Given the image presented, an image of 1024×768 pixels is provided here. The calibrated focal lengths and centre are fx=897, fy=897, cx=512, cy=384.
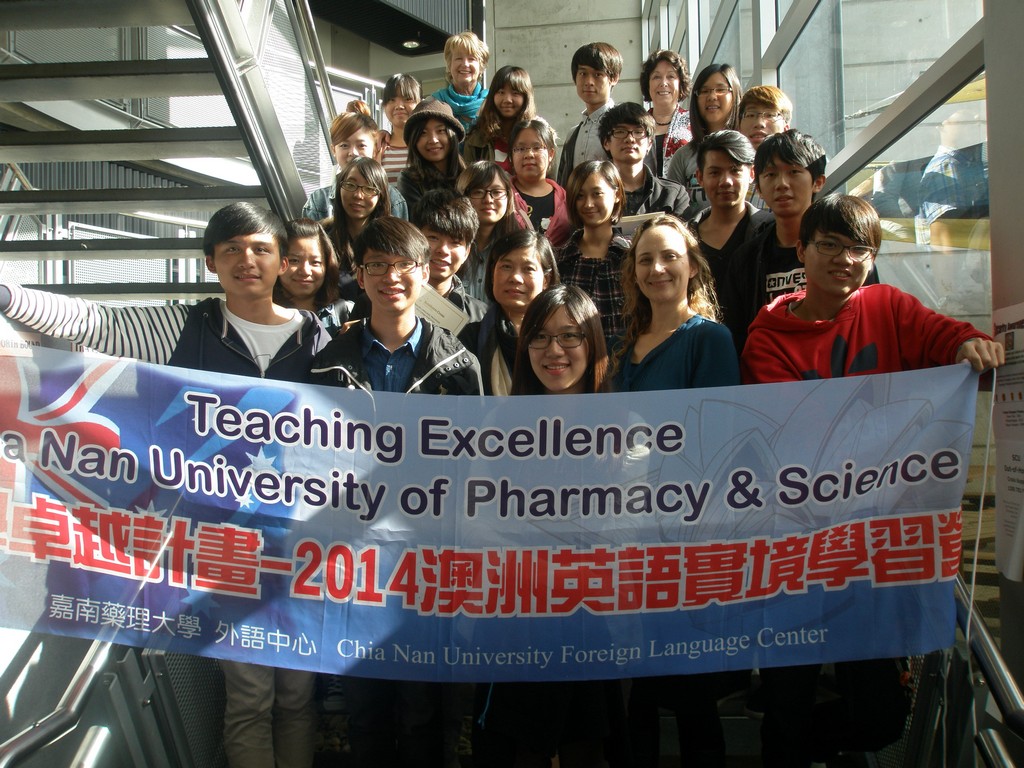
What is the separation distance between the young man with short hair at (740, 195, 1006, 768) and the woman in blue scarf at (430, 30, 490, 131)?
3.68 meters

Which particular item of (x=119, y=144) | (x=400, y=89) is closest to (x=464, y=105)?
(x=400, y=89)

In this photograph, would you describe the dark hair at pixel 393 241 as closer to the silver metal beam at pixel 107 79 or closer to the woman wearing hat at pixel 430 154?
the woman wearing hat at pixel 430 154

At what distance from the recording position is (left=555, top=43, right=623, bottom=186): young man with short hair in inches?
223

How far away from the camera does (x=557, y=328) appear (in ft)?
9.53

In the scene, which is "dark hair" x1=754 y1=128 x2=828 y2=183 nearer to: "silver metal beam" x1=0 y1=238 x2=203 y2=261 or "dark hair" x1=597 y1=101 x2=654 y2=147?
"dark hair" x1=597 y1=101 x2=654 y2=147

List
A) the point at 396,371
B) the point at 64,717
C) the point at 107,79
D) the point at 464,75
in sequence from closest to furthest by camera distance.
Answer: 1. the point at 64,717
2. the point at 396,371
3. the point at 107,79
4. the point at 464,75

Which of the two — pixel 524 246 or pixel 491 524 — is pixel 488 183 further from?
pixel 491 524

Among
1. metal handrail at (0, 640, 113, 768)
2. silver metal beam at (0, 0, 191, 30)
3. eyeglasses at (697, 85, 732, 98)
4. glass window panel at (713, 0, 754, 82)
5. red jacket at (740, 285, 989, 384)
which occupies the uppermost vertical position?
glass window panel at (713, 0, 754, 82)

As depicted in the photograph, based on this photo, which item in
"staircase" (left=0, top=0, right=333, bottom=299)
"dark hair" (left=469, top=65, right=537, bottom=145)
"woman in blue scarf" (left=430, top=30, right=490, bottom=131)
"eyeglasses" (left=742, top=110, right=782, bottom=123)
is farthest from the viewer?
"woman in blue scarf" (left=430, top=30, right=490, bottom=131)

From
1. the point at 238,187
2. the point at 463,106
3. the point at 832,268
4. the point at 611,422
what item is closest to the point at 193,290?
the point at 238,187

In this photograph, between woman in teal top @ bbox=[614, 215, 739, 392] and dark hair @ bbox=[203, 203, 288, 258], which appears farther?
dark hair @ bbox=[203, 203, 288, 258]

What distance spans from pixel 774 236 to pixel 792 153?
1.12ft

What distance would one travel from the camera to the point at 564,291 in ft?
9.71

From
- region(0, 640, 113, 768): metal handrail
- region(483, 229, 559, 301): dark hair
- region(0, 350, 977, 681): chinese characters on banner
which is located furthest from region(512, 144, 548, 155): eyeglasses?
region(0, 640, 113, 768): metal handrail
